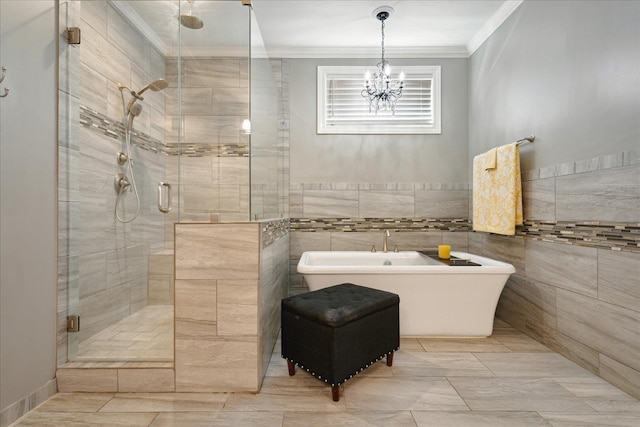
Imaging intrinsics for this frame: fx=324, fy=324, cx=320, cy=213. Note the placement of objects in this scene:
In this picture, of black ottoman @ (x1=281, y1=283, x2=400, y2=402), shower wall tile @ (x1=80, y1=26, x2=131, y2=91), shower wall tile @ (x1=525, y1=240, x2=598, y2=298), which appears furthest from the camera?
shower wall tile @ (x1=80, y1=26, x2=131, y2=91)

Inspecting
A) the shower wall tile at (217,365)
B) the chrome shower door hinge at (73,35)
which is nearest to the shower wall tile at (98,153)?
the chrome shower door hinge at (73,35)

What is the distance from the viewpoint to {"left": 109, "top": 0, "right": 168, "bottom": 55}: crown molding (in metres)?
2.42

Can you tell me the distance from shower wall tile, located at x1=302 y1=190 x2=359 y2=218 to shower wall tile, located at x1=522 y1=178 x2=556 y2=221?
1.51 meters

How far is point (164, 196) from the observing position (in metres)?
2.28

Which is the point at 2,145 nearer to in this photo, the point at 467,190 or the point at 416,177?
the point at 416,177

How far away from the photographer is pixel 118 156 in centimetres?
250

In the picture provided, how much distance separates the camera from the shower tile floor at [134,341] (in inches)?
72.4

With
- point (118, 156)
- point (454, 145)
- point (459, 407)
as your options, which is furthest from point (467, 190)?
point (118, 156)

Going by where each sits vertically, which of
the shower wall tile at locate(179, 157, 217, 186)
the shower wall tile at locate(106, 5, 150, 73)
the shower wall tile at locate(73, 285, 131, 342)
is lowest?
the shower wall tile at locate(73, 285, 131, 342)

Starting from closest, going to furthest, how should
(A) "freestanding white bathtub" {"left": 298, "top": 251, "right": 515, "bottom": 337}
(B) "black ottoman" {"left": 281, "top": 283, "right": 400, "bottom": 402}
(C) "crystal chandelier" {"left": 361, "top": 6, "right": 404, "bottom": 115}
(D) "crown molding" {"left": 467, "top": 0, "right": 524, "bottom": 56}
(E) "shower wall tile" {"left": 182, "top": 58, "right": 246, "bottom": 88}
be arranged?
1. (B) "black ottoman" {"left": 281, "top": 283, "right": 400, "bottom": 402}
2. (E) "shower wall tile" {"left": 182, "top": 58, "right": 246, "bottom": 88}
3. (A) "freestanding white bathtub" {"left": 298, "top": 251, "right": 515, "bottom": 337}
4. (D) "crown molding" {"left": 467, "top": 0, "right": 524, "bottom": 56}
5. (C) "crystal chandelier" {"left": 361, "top": 6, "right": 404, "bottom": 115}

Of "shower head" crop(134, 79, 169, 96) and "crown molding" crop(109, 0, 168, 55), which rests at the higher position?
"crown molding" crop(109, 0, 168, 55)

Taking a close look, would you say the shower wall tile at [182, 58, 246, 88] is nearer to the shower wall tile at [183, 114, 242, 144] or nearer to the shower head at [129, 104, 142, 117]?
the shower wall tile at [183, 114, 242, 144]

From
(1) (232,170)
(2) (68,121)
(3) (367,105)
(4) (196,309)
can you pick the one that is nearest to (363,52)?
(3) (367,105)

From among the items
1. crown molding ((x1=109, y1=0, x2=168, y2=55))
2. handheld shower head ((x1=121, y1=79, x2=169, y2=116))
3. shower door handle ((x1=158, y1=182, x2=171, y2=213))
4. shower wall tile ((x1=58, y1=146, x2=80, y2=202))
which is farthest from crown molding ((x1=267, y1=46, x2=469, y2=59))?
shower wall tile ((x1=58, y1=146, x2=80, y2=202))
